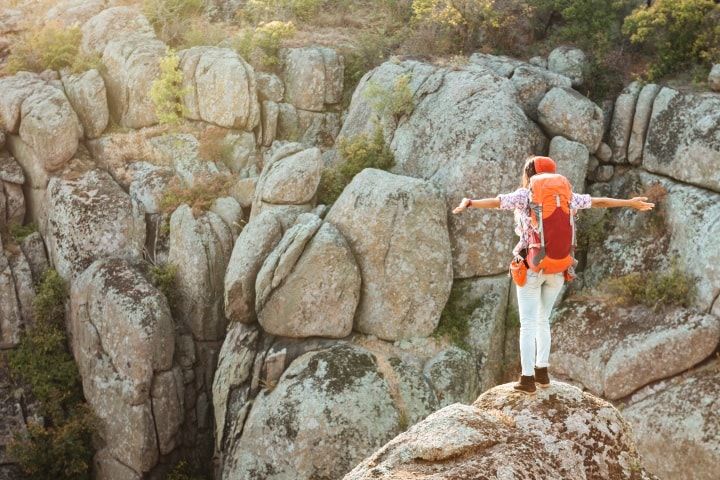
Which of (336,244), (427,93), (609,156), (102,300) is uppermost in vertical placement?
(427,93)

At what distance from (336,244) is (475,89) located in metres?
5.97

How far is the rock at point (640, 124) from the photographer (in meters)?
19.0

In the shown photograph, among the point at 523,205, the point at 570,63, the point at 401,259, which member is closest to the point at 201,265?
the point at 401,259

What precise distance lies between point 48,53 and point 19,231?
6.29 m

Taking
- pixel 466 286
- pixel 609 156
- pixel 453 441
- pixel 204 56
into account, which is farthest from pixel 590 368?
pixel 204 56

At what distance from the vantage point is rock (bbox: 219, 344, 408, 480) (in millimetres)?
16281

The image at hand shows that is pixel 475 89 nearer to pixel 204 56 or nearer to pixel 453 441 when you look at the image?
pixel 204 56

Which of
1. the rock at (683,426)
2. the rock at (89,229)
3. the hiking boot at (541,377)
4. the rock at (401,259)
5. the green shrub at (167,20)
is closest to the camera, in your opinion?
the hiking boot at (541,377)

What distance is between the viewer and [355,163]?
19.9m

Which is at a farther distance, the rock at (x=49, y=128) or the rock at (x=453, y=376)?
the rock at (x=49, y=128)

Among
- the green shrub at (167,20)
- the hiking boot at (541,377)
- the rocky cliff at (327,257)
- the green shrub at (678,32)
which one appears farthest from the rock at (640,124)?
the green shrub at (167,20)

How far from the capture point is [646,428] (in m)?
15.5

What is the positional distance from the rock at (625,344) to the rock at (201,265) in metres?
9.28

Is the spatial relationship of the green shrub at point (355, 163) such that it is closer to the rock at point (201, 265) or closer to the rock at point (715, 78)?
the rock at point (201, 265)
